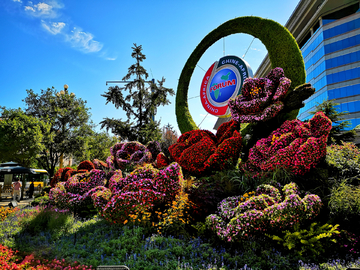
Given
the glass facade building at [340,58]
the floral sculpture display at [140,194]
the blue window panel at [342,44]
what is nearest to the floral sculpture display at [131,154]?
the floral sculpture display at [140,194]

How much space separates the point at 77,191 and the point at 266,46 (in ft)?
28.8

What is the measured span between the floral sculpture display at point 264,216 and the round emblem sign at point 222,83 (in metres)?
6.39

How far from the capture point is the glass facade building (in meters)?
32.3

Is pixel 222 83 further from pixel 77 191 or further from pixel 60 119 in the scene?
pixel 60 119

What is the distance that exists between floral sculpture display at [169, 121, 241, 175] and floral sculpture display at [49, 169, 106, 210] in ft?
8.69

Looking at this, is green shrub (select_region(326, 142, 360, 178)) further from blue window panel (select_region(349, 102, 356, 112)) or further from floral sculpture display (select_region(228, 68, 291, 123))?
blue window panel (select_region(349, 102, 356, 112))

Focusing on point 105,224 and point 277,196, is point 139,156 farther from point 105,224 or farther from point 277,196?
point 277,196

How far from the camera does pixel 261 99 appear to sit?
6.90 meters

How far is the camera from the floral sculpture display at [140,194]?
509cm

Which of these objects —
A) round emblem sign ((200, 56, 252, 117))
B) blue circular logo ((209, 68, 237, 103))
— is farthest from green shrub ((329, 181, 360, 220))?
blue circular logo ((209, 68, 237, 103))

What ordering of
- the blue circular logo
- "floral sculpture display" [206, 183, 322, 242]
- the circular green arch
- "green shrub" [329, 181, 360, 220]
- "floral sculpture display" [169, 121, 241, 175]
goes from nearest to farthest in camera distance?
"floral sculpture display" [206, 183, 322, 242] < "green shrub" [329, 181, 360, 220] < "floral sculpture display" [169, 121, 241, 175] < the circular green arch < the blue circular logo

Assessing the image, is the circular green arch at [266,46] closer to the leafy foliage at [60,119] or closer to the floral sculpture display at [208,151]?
the floral sculpture display at [208,151]

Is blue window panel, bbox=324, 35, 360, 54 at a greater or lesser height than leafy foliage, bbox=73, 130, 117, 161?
greater

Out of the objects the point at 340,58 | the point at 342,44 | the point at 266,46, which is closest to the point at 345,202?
the point at 266,46
